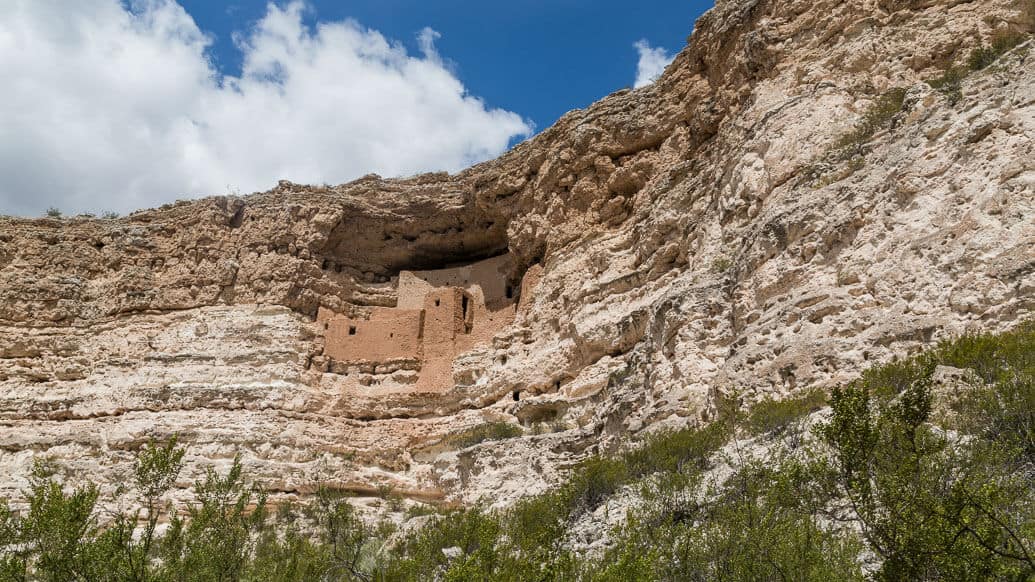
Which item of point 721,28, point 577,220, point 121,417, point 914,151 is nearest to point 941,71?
point 914,151

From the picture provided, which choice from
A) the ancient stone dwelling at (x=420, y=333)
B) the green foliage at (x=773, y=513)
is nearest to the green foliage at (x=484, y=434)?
the ancient stone dwelling at (x=420, y=333)

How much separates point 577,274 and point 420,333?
561cm

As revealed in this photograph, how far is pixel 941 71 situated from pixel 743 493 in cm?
1018

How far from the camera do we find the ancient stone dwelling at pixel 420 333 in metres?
23.8

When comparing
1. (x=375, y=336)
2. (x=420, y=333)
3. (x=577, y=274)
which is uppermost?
(x=577, y=274)

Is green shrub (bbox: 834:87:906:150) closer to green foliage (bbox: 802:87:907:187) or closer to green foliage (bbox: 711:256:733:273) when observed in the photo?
green foliage (bbox: 802:87:907:187)

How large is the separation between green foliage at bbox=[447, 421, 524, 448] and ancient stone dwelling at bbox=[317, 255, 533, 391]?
7.09 ft

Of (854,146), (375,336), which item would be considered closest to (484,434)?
(375,336)

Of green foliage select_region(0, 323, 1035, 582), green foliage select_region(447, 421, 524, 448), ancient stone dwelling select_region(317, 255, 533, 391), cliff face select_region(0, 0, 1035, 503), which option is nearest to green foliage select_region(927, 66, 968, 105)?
cliff face select_region(0, 0, 1035, 503)

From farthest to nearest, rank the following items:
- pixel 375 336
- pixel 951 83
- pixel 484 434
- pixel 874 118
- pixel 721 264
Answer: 1. pixel 375 336
2. pixel 484 434
3. pixel 721 264
4. pixel 874 118
5. pixel 951 83

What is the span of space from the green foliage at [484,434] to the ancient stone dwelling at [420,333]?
7.09 ft

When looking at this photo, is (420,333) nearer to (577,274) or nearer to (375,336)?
(375,336)

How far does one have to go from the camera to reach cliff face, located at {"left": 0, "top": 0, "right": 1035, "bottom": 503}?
38.9 ft

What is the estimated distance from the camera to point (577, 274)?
70.9ft
